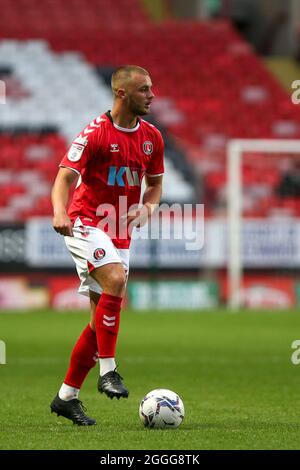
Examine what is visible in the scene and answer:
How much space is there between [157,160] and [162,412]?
5.60 feet

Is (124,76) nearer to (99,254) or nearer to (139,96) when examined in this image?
(139,96)

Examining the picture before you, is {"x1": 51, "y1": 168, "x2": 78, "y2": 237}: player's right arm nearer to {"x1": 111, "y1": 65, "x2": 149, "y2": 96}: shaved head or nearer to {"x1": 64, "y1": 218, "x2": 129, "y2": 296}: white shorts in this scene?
{"x1": 64, "y1": 218, "x2": 129, "y2": 296}: white shorts

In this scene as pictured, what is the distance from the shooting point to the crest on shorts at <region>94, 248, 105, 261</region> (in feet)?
22.5

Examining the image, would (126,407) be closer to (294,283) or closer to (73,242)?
(73,242)

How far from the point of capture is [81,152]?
693 centimetres

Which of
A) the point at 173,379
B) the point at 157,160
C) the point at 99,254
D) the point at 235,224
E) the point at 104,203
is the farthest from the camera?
the point at 235,224

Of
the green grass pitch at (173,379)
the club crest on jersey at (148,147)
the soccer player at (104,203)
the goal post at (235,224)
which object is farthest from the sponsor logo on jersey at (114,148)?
the goal post at (235,224)

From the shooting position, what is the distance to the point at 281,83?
98.6 feet

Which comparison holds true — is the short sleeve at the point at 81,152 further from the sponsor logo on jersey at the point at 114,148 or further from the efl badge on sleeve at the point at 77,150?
the sponsor logo on jersey at the point at 114,148

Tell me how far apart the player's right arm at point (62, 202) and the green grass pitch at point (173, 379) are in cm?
118

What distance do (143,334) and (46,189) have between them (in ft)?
29.0

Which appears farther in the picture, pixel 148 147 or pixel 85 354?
pixel 148 147

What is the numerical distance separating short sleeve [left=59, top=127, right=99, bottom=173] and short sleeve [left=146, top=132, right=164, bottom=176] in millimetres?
515

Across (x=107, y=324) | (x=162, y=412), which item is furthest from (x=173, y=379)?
(x=107, y=324)
